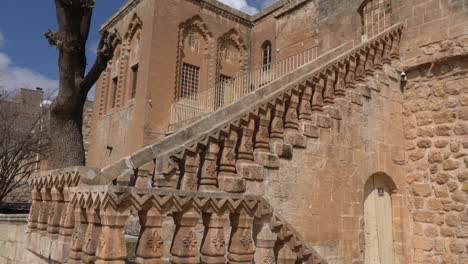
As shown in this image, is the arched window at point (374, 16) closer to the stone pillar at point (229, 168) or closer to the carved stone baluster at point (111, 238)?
the stone pillar at point (229, 168)

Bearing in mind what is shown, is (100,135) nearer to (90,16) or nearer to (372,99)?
(90,16)

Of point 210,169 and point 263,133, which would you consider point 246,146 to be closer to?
point 263,133

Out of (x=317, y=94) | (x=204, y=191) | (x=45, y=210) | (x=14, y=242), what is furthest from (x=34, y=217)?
(x=317, y=94)

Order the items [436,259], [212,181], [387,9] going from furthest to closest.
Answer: [387,9]
[436,259]
[212,181]

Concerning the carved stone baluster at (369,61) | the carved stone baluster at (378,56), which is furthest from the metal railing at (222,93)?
the carved stone baluster at (369,61)

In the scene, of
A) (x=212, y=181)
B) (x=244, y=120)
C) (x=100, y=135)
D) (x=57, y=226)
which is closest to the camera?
(x=57, y=226)

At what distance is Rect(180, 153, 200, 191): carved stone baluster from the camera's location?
4.64 metres

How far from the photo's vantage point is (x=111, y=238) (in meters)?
3.23

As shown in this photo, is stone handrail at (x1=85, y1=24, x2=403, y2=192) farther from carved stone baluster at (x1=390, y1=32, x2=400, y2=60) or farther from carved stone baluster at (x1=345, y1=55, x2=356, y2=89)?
carved stone baluster at (x1=390, y1=32, x2=400, y2=60)

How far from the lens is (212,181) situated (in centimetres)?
490

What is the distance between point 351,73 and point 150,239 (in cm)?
517

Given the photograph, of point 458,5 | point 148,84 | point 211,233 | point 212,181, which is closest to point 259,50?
point 148,84

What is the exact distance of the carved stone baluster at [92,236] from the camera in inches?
134

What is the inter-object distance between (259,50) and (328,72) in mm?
11627
